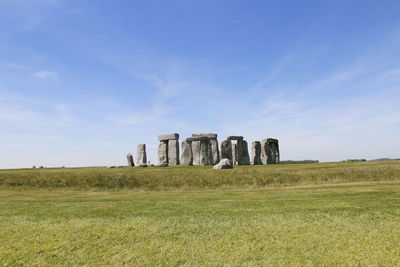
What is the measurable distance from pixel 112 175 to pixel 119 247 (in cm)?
1294

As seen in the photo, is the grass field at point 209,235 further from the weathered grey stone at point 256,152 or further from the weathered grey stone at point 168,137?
the weathered grey stone at point 256,152

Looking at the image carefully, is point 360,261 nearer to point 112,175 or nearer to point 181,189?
point 181,189

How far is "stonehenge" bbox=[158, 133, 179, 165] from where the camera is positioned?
29672 mm

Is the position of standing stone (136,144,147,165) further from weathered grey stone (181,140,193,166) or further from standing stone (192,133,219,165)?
standing stone (192,133,219,165)

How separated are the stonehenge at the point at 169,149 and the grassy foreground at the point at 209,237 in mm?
22586

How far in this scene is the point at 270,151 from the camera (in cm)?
3158

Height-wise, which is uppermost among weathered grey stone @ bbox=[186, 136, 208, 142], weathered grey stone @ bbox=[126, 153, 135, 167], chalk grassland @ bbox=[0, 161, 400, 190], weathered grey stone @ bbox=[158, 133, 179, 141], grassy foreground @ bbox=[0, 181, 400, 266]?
weathered grey stone @ bbox=[158, 133, 179, 141]

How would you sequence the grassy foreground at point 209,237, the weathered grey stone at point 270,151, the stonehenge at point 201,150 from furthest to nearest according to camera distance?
1. the weathered grey stone at point 270,151
2. the stonehenge at point 201,150
3. the grassy foreground at point 209,237

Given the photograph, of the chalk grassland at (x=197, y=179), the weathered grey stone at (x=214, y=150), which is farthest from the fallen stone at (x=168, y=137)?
the chalk grassland at (x=197, y=179)

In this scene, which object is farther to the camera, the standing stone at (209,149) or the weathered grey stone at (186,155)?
the weathered grey stone at (186,155)

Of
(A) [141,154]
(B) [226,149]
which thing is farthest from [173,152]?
(B) [226,149]

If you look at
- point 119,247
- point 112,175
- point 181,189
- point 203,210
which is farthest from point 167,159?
point 119,247

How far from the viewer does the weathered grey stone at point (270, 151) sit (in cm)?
3117

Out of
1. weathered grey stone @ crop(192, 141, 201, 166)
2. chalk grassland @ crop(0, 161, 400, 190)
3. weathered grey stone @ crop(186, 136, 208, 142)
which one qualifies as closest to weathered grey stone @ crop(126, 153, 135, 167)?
weathered grey stone @ crop(186, 136, 208, 142)
